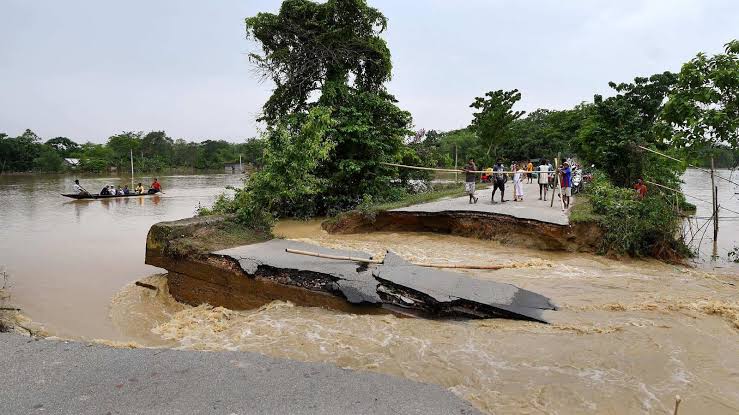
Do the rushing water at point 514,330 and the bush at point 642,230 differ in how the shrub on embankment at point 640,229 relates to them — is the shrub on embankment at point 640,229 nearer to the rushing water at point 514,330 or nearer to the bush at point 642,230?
the bush at point 642,230

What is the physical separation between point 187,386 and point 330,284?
3.37m

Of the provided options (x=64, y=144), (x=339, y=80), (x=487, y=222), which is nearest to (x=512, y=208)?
(x=487, y=222)

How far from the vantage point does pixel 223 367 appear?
4500 millimetres

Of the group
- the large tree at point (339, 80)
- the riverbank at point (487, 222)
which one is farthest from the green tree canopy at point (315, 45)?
the riverbank at point (487, 222)

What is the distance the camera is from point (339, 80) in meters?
16.8

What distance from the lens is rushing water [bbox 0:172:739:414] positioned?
14.9 ft

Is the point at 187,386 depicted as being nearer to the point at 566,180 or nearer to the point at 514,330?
the point at 514,330

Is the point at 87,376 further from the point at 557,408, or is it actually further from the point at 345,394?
the point at 557,408

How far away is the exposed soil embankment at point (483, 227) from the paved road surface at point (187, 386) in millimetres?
7737

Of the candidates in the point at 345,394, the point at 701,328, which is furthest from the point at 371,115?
the point at 345,394

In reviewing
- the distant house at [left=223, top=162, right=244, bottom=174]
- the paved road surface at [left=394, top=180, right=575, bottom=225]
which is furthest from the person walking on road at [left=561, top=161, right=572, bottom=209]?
the distant house at [left=223, top=162, right=244, bottom=174]

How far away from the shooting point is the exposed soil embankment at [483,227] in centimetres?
1086

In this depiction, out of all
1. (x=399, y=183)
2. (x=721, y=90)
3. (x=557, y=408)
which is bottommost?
(x=557, y=408)

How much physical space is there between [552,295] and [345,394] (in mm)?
4776
